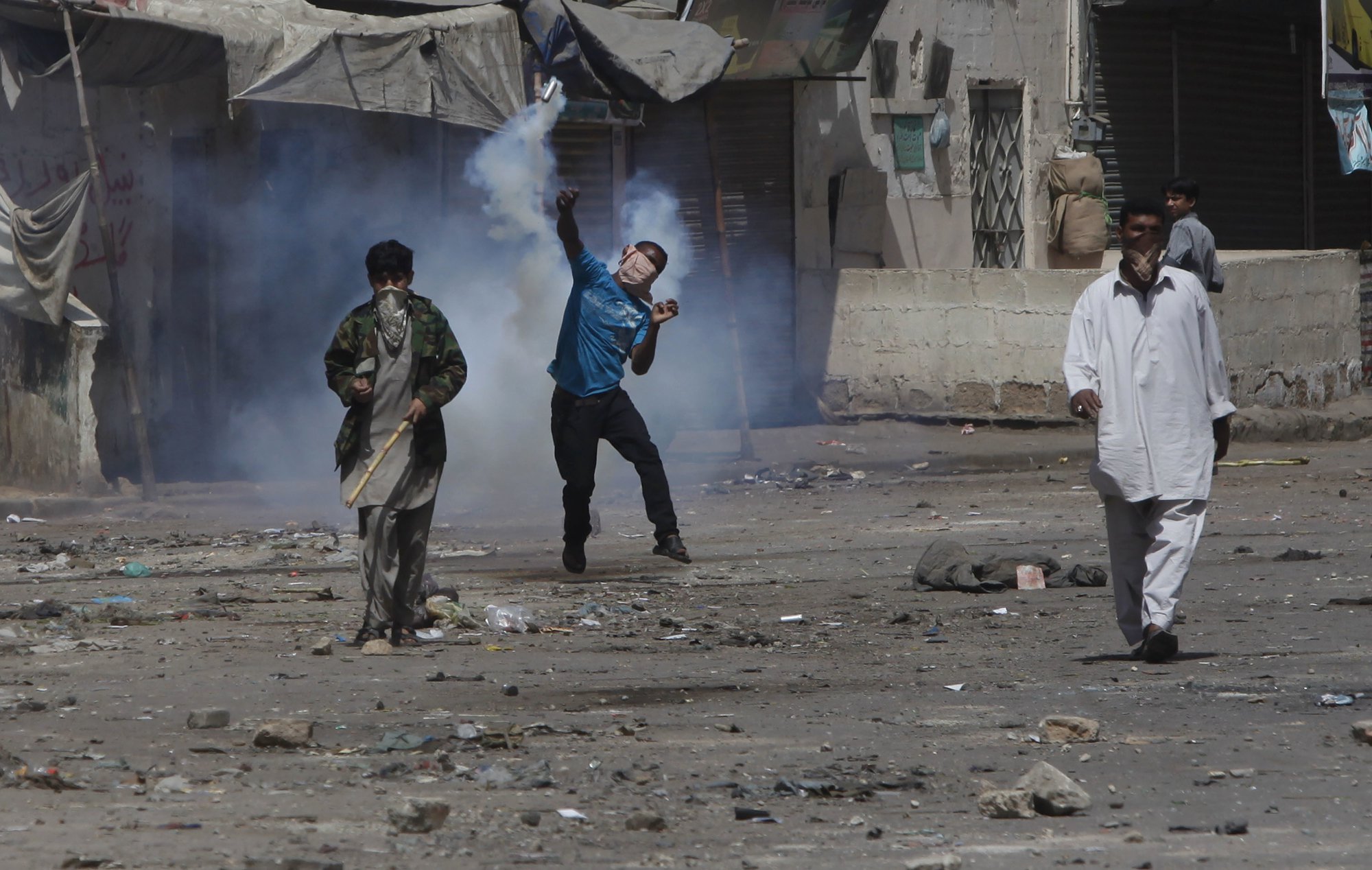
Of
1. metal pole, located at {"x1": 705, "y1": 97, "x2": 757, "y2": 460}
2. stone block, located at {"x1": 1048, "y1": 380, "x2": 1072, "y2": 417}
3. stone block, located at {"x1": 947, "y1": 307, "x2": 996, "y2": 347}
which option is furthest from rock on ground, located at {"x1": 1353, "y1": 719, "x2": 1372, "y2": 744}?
stone block, located at {"x1": 947, "y1": 307, "x2": 996, "y2": 347}

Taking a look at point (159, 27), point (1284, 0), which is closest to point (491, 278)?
point (159, 27)

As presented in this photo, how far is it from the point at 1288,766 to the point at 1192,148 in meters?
16.9

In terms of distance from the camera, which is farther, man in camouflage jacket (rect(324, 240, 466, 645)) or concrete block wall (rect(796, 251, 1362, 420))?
concrete block wall (rect(796, 251, 1362, 420))

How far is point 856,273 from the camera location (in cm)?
1529

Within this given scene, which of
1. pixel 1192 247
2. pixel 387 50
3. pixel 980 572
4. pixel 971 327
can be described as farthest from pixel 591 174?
pixel 980 572

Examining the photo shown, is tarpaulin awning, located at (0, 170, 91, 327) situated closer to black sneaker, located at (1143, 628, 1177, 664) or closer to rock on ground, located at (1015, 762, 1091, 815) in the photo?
black sneaker, located at (1143, 628, 1177, 664)

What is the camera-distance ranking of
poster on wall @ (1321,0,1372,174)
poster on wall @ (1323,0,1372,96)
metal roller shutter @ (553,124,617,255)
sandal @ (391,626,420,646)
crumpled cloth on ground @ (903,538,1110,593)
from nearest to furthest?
1. sandal @ (391,626,420,646)
2. crumpled cloth on ground @ (903,538,1110,593)
3. metal roller shutter @ (553,124,617,255)
4. poster on wall @ (1323,0,1372,96)
5. poster on wall @ (1321,0,1372,174)

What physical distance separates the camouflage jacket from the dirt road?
2.51 feet

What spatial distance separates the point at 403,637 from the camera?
6816mm

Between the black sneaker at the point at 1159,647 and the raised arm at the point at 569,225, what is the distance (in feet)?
10.7

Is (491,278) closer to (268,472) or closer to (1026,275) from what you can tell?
(268,472)

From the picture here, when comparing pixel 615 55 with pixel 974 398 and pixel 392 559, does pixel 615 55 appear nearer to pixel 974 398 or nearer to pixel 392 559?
pixel 974 398

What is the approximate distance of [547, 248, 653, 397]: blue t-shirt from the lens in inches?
340

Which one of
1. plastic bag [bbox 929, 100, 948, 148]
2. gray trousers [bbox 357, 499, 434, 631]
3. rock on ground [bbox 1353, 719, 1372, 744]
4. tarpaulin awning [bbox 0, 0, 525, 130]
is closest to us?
rock on ground [bbox 1353, 719, 1372, 744]
